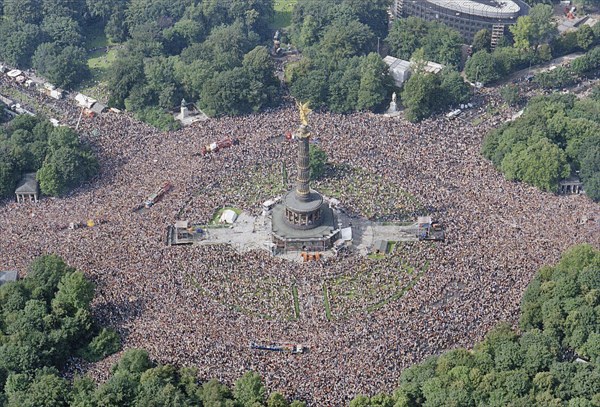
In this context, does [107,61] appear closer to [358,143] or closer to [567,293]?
[358,143]

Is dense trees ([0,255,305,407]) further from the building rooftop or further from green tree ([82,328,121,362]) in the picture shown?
the building rooftop

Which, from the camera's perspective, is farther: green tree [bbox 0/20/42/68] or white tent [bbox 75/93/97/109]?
green tree [bbox 0/20/42/68]

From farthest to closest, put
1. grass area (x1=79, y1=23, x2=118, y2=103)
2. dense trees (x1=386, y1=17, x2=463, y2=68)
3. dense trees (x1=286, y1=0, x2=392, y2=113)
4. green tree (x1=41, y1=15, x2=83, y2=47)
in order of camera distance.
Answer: green tree (x1=41, y1=15, x2=83, y2=47) < dense trees (x1=386, y1=17, x2=463, y2=68) < grass area (x1=79, y1=23, x2=118, y2=103) < dense trees (x1=286, y1=0, x2=392, y2=113)

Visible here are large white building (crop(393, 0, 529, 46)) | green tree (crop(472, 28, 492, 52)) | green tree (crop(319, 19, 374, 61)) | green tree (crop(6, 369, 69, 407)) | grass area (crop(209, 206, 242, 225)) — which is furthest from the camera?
large white building (crop(393, 0, 529, 46))

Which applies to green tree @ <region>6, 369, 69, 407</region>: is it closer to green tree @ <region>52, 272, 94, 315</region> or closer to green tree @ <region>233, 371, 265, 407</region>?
green tree @ <region>52, 272, 94, 315</region>

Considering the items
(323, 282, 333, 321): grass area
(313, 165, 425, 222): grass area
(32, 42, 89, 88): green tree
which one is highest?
(32, 42, 89, 88): green tree

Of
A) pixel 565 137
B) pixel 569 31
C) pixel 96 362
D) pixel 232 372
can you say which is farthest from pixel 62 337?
pixel 569 31

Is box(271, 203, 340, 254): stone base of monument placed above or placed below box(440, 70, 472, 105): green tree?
below

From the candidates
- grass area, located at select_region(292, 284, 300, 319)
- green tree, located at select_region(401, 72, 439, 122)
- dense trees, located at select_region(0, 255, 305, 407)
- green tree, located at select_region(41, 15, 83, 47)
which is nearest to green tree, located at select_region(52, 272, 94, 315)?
dense trees, located at select_region(0, 255, 305, 407)
